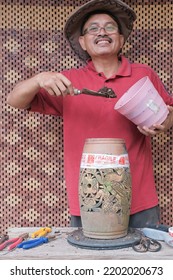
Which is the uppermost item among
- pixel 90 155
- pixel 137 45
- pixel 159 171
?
pixel 137 45

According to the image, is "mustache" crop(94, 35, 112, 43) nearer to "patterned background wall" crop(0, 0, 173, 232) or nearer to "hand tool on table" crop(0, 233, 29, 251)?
"patterned background wall" crop(0, 0, 173, 232)

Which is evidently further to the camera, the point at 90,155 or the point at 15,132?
the point at 15,132

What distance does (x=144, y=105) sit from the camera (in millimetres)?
1587

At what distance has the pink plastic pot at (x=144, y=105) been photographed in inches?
61.6

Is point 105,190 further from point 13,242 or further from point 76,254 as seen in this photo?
point 13,242

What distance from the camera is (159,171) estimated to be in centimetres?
238

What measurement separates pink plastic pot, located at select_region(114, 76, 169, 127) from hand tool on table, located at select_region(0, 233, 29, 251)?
2.11 ft

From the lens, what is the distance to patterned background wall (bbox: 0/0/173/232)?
2365 millimetres

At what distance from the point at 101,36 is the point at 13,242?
1.10 m

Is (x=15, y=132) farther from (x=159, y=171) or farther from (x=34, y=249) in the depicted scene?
(x=34, y=249)

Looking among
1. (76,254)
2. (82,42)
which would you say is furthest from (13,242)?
(82,42)

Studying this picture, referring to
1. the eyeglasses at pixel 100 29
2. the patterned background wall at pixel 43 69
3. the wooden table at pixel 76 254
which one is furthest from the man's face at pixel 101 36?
the wooden table at pixel 76 254

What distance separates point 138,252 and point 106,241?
0.45 feet
